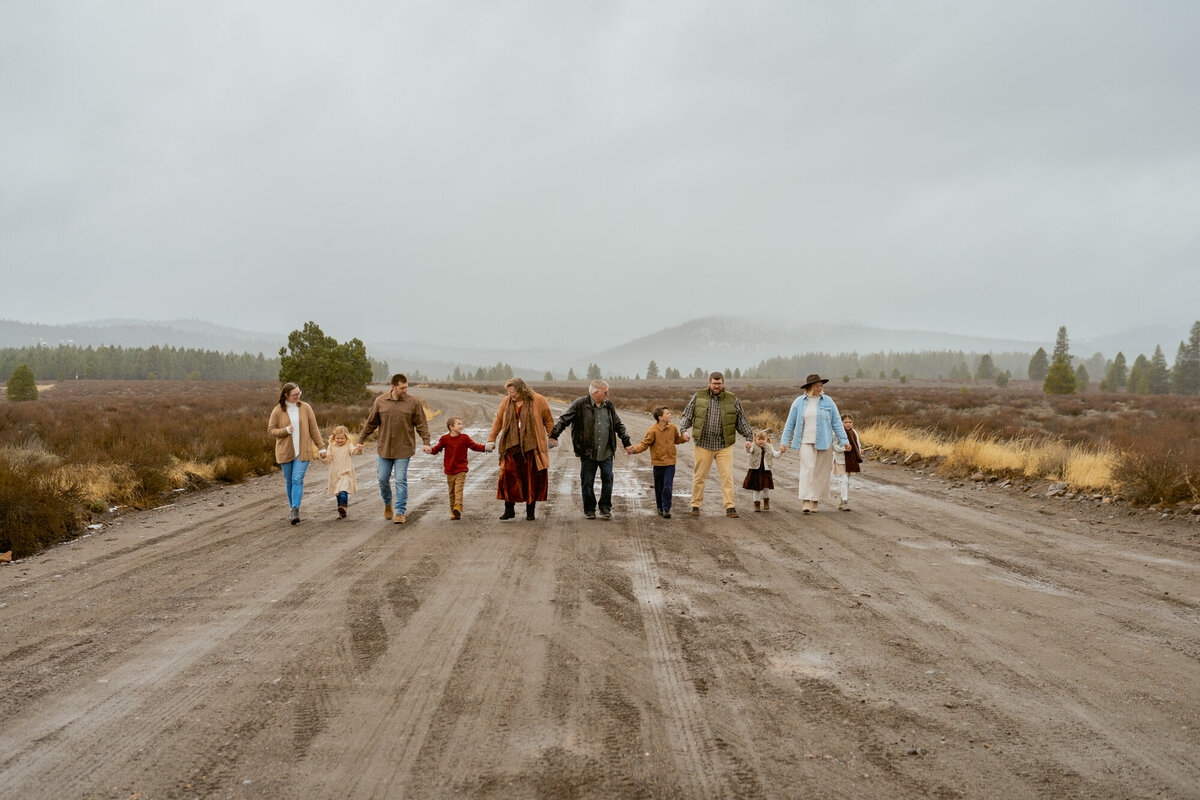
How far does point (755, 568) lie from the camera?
746 centimetres

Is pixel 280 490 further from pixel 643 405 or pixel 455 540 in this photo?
pixel 643 405

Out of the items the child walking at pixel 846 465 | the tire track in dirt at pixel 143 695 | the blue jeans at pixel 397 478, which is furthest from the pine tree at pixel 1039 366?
the tire track in dirt at pixel 143 695

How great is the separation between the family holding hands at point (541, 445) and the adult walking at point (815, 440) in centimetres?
2

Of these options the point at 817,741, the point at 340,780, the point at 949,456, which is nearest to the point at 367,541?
the point at 340,780

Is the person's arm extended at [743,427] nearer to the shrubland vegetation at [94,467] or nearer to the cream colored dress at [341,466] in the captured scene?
the cream colored dress at [341,466]

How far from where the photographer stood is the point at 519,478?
407 inches

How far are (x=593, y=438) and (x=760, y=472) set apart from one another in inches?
109

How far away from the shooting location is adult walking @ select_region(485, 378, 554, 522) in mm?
10273

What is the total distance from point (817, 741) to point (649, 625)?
2.02m

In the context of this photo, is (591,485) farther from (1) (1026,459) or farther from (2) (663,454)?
(1) (1026,459)

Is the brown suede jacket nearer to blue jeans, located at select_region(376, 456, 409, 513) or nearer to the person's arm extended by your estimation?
blue jeans, located at select_region(376, 456, 409, 513)

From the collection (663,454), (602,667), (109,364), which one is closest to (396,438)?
(663,454)

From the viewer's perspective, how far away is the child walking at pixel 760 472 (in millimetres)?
11109

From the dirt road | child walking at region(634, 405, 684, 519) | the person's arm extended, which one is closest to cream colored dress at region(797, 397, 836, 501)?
the person's arm extended
